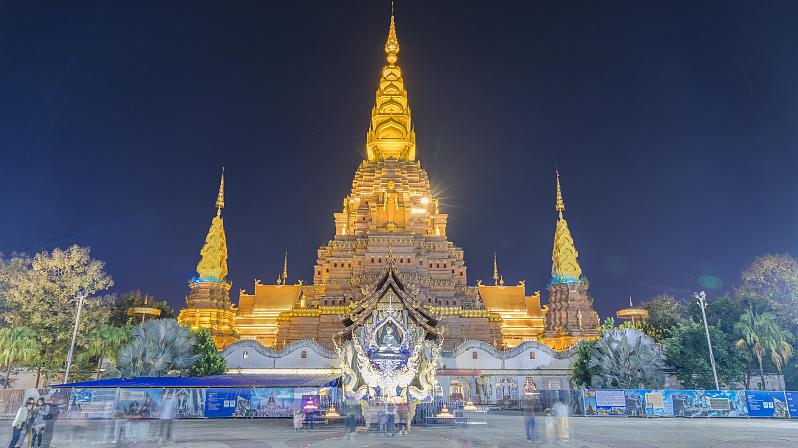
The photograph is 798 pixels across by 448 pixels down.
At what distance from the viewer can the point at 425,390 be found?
25203mm

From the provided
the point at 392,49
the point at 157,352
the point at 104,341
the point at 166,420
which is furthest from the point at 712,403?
the point at 392,49

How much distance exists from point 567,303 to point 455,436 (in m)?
47.4

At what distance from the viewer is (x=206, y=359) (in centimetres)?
4244

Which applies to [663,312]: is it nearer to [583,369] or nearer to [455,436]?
[583,369]

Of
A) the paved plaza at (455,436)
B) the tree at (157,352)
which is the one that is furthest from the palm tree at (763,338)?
the tree at (157,352)

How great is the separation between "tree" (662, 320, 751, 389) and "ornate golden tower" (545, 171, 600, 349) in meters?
19.9

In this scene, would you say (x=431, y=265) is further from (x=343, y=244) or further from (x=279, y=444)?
(x=279, y=444)

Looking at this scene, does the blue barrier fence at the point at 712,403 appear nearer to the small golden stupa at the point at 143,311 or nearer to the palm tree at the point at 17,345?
the palm tree at the point at 17,345

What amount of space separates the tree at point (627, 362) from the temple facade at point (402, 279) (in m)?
18.5

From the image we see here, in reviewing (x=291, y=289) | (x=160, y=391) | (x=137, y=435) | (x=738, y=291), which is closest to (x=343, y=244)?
(x=291, y=289)

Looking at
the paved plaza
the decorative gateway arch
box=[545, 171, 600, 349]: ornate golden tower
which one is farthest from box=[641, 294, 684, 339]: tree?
the decorative gateway arch

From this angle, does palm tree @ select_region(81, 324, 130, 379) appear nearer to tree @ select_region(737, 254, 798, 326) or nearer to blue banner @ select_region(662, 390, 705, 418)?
blue banner @ select_region(662, 390, 705, 418)

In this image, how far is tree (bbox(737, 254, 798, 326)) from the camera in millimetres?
40500

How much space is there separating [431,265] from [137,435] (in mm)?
48416
